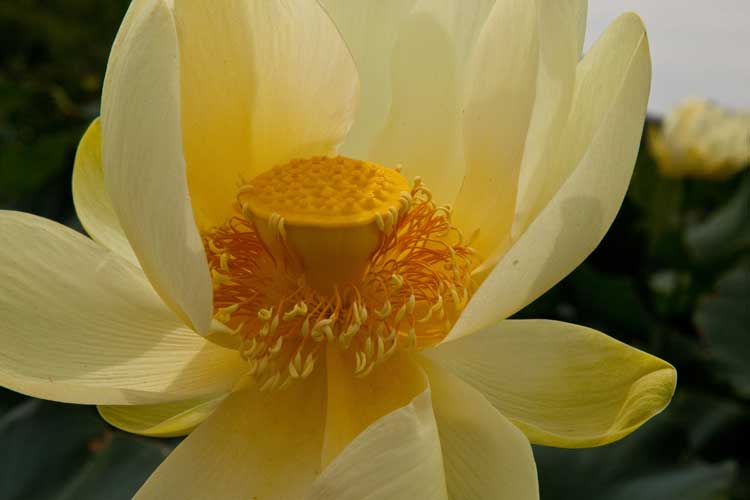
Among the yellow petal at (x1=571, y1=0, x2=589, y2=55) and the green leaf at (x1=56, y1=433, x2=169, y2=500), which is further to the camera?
the green leaf at (x1=56, y1=433, x2=169, y2=500)

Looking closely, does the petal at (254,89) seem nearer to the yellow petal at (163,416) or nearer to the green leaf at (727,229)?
the yellow petal at (163,416)

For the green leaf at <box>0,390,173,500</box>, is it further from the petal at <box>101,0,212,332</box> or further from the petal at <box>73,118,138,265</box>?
the petal at <box>101,0,212,332</box>

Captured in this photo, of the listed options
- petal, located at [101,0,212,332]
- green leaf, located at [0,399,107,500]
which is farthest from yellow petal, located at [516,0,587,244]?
green leaf, located at [0,399,107,500]

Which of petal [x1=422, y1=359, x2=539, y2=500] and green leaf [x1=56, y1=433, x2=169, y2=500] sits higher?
petal [x1=422, y1=359, x2=539, y2=500]

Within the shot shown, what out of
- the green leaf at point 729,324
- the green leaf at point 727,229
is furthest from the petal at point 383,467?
the green leaf at point 727,229

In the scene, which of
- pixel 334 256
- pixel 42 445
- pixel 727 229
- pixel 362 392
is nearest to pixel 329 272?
pixel 334 256

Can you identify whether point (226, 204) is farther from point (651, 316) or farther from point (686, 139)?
point (686, 139)

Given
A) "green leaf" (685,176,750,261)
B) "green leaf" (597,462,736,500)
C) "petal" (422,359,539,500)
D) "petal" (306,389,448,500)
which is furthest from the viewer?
"green leaf" (685,176,750,261)
